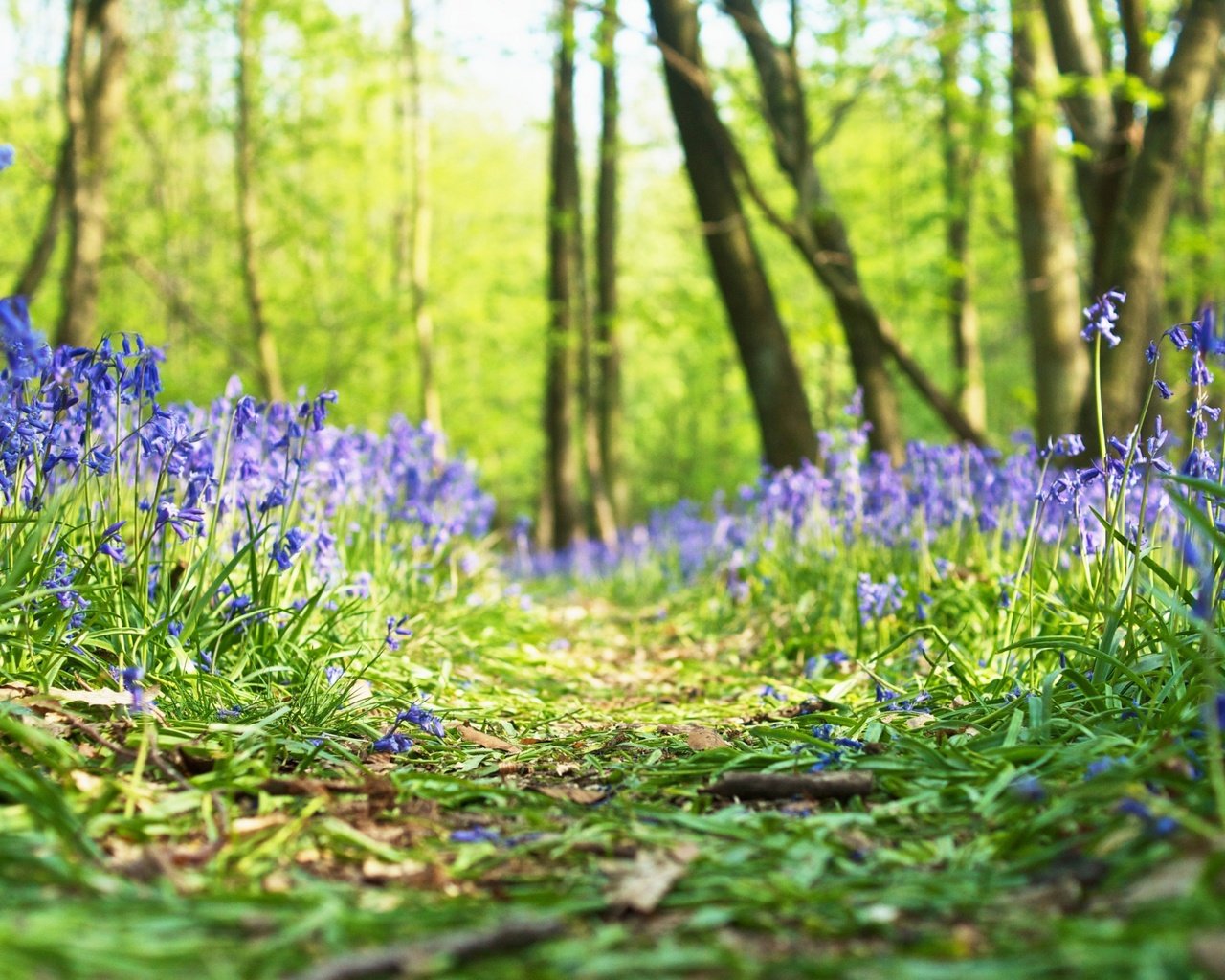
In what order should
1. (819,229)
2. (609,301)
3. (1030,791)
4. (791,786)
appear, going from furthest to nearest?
(609,301) → (819,229) → (791,786) → (1030,791)

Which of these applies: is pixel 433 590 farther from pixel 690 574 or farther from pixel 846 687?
pixel 690 574

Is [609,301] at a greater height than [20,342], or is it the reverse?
[609,301]

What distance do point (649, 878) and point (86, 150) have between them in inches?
367

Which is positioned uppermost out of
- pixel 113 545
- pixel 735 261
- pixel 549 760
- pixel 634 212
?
pixel 634 212

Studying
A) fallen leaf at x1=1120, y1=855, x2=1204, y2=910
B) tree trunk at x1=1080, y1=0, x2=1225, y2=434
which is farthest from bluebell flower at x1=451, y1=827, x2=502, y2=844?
tree trunk at x1=1080, y1=0, x2=1225, y2=434

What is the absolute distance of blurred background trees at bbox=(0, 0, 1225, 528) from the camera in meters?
7.75

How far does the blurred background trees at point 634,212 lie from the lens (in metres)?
7.75

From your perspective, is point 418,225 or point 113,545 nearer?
point 113,545

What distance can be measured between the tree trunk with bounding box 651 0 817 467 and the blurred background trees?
0.03m

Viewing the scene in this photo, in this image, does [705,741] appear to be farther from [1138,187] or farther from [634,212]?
[634,212]

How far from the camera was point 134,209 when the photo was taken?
15383 mm

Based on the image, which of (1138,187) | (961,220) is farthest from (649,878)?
(961,220)

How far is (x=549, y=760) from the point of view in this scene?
2812 millimetres

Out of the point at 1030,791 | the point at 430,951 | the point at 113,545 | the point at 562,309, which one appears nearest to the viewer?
the point at 430,951
